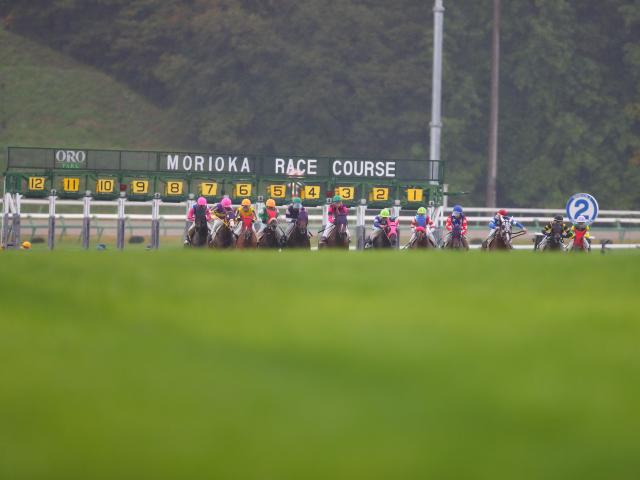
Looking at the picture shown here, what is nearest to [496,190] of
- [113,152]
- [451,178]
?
[451,178]

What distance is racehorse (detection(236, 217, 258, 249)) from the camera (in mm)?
27047

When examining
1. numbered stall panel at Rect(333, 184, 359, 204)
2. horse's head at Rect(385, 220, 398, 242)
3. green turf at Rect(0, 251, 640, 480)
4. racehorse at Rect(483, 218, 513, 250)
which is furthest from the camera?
numbered stall panel at Rect(333, 184, 359, 204)

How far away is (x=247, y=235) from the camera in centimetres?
2716

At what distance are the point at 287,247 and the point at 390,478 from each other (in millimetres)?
23384

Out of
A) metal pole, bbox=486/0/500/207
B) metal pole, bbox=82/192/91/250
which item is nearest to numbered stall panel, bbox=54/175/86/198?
metal pole, bbox=82/192/91/250

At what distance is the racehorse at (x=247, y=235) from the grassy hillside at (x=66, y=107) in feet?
101

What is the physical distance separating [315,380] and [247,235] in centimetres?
2274

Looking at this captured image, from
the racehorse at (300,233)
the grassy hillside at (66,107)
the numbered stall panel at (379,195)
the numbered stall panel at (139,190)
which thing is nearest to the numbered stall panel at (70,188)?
the numbered stall panel at (139,190)

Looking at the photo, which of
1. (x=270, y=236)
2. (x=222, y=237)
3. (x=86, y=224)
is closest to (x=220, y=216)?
(x=222, y=237)

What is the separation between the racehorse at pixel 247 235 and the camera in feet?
88.7

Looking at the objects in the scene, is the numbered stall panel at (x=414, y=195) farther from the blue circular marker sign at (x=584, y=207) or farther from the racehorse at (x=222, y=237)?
the racehorse at (x=222, y=237)

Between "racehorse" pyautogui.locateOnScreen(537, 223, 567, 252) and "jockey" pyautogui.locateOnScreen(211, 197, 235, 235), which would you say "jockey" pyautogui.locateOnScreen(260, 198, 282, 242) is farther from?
"racehorse" pyautogui.locateOnScreen(537, 223, 567, 252)

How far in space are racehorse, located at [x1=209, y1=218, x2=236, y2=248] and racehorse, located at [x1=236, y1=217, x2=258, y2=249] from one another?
0.20 m

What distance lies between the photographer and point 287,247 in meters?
27.0
